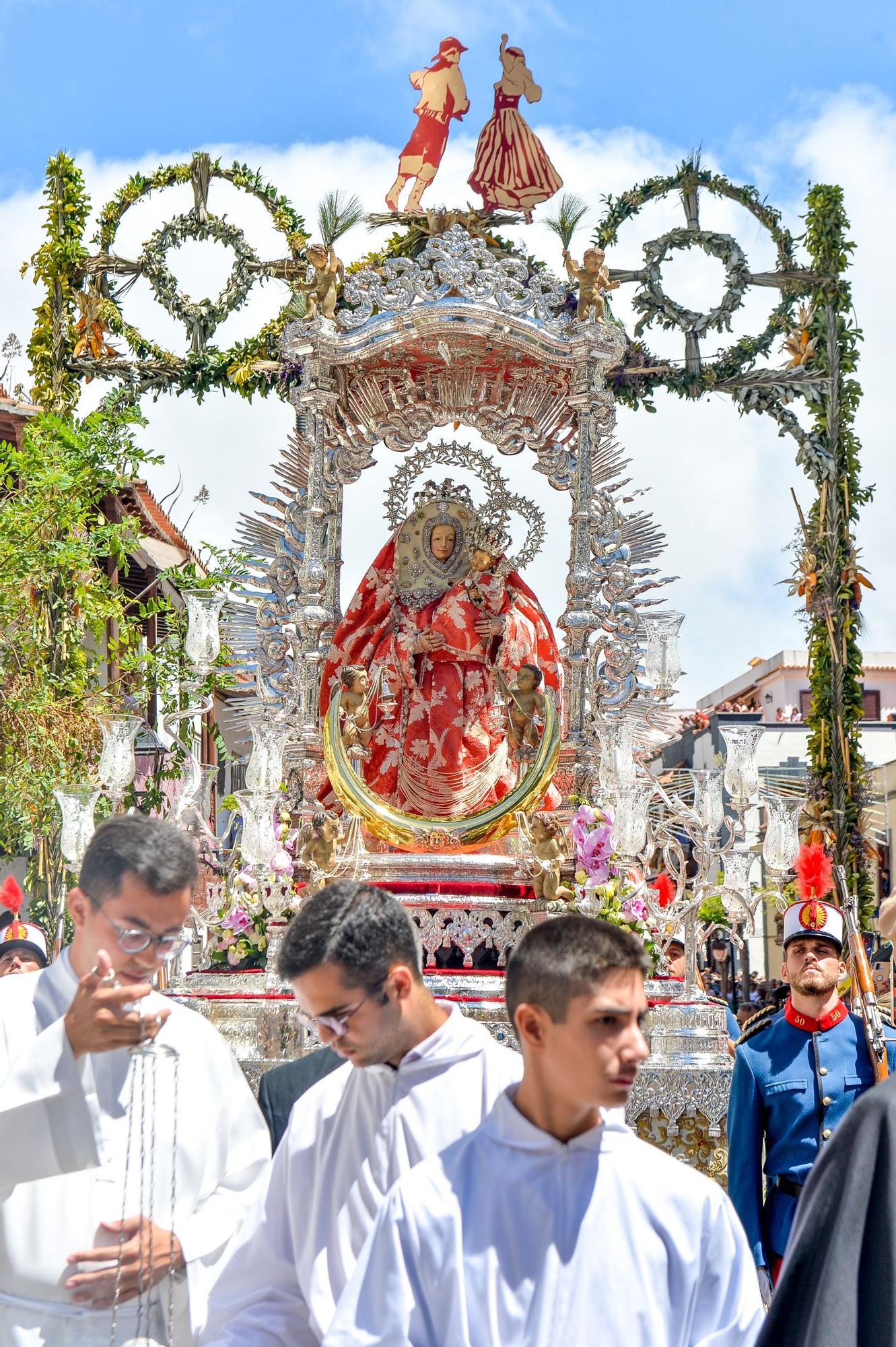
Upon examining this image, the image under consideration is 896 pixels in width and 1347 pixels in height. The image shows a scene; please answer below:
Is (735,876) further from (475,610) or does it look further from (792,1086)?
(792,1086)

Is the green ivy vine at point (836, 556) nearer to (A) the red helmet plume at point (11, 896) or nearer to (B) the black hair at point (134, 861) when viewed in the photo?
(A) the red helmet plume at point (11, 896)

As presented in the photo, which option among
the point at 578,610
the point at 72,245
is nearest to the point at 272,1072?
the point at 578,610

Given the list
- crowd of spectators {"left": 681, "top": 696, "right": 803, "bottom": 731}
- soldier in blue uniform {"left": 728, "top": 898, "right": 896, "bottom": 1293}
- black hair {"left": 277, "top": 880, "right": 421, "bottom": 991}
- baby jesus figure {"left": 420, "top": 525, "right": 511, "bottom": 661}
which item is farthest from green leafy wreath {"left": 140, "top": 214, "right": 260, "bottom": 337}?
crowd of spectators {"left": 681, "top": 696, "right": 803, "bottom": 731}

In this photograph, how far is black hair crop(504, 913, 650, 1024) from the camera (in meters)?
2.43

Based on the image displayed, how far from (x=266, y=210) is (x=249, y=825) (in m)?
5.64

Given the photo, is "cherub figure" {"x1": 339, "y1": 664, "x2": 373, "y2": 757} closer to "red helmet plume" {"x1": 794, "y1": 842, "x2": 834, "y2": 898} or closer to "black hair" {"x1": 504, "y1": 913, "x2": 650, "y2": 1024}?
"red helmet plume" {"x1": 794, "y1": 842, "x2": 834, "y2": 898}

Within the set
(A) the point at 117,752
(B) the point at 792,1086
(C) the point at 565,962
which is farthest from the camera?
(A) the point at 117,752

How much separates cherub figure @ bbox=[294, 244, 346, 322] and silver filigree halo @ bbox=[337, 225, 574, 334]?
8 centimetres

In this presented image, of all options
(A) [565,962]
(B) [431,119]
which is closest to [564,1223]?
(A) [565,962]

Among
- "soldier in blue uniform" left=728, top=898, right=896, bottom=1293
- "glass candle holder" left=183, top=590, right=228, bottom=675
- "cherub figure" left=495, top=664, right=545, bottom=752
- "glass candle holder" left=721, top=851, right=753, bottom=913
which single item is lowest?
"soldier in blue uniform" left=728, top=898, right=896, bottom=1293

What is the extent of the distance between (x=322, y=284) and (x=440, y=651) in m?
2.12

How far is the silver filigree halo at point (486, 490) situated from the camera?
Answer: 9.32 metres

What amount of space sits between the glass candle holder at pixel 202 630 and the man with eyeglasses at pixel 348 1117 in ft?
16.6

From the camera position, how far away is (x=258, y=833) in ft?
25.8
